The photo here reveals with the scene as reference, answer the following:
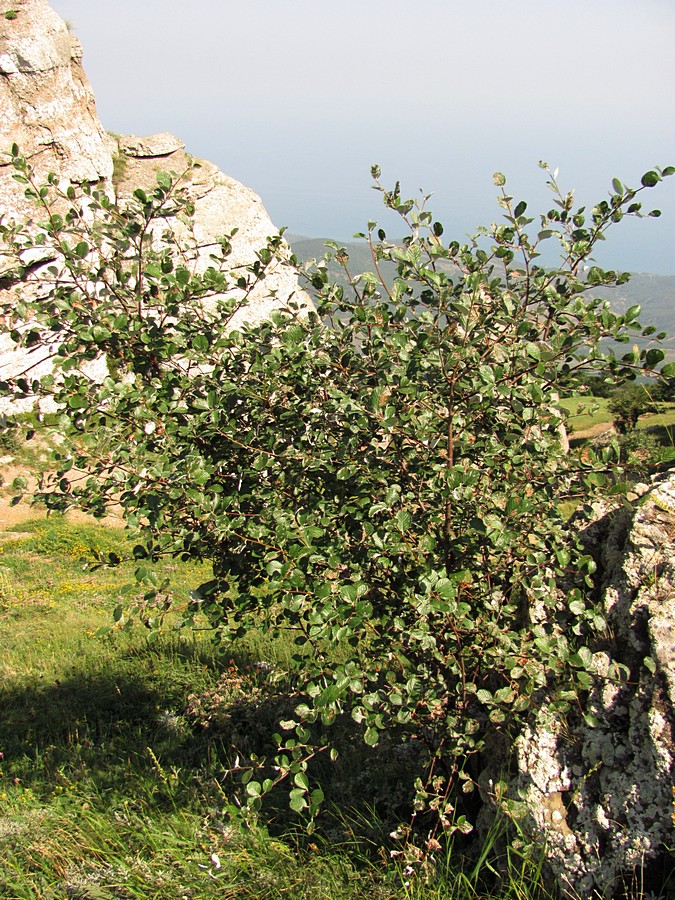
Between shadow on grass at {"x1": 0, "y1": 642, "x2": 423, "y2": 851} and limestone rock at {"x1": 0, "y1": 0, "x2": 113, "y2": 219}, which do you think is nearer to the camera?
shadow on grass at {"x1": 0, "y1": 642, "x2": 423, "y2": 851}

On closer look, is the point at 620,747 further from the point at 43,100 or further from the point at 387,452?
the point at 43,100

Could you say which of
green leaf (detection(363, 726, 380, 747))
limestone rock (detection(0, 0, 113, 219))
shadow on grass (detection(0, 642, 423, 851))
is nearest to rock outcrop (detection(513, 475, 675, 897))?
green leaf (detection(363, 726, 380, 747))

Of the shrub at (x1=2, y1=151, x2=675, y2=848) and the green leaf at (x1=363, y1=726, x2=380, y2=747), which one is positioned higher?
the shrub at (x1=2, y1=151, x2=675, y2=848)

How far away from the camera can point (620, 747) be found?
317cm

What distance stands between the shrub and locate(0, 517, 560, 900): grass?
0.34 m

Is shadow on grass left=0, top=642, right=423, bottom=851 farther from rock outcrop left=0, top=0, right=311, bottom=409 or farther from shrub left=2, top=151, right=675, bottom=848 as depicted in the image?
rock outcrop left=0, top=0, right=311, bottom=409

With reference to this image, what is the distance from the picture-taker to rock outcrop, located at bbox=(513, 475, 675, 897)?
9.72 ft

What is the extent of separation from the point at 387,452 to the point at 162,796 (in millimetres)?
2792

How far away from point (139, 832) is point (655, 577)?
3.16 m

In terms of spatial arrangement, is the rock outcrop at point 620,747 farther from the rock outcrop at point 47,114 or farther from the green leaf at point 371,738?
the rock outcrop at point 47,114

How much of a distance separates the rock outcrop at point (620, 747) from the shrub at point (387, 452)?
17 cm

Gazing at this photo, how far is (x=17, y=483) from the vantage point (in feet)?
10.5

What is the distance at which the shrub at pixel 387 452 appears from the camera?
3.28m

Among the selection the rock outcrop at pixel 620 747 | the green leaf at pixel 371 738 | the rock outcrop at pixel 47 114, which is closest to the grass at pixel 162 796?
the rock outcrop at pixel 620 747
